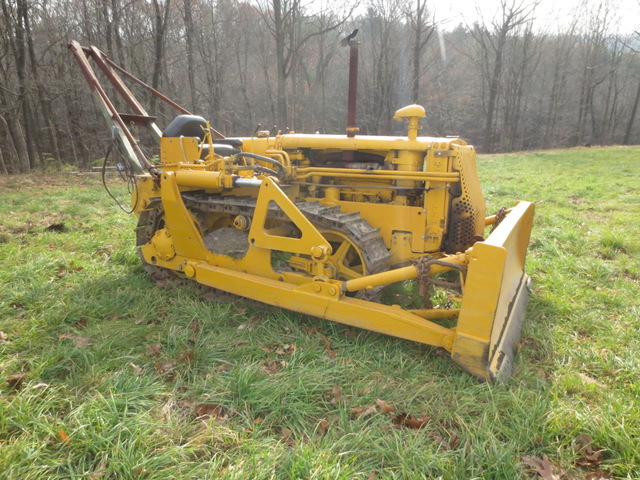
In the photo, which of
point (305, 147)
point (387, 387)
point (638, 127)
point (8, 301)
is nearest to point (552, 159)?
point (305, 147)

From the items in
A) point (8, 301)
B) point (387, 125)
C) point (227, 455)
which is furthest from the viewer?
point (387, 125)

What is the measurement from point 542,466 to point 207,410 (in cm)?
206

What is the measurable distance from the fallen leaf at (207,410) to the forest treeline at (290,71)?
12.8 meters

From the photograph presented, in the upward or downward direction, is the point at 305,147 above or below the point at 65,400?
above

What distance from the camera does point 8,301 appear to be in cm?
416

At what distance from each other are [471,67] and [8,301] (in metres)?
42.0

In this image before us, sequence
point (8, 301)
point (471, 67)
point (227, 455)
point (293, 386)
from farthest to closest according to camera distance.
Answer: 1. point (471, 67)
2. point (8, 301)
3. point (293, 386)
4. point (227, 455)

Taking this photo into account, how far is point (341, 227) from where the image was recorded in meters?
3.64

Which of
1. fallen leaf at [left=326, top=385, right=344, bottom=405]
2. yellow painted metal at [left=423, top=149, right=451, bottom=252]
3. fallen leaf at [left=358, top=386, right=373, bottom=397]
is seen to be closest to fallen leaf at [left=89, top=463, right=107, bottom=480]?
fallen leaf at [left=326, top=385, right=344, bottom=405]

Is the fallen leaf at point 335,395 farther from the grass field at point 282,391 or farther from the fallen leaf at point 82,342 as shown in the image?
the fallen leaf at point 82,342

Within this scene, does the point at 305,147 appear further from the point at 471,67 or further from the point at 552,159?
the point at 471,67

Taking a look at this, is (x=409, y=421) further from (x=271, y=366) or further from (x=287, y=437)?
(x=271, y=366)

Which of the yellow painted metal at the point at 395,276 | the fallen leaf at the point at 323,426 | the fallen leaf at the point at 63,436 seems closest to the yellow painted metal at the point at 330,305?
the yellow painted metal at the point at 395,276

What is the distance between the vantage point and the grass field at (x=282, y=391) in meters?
2.28
